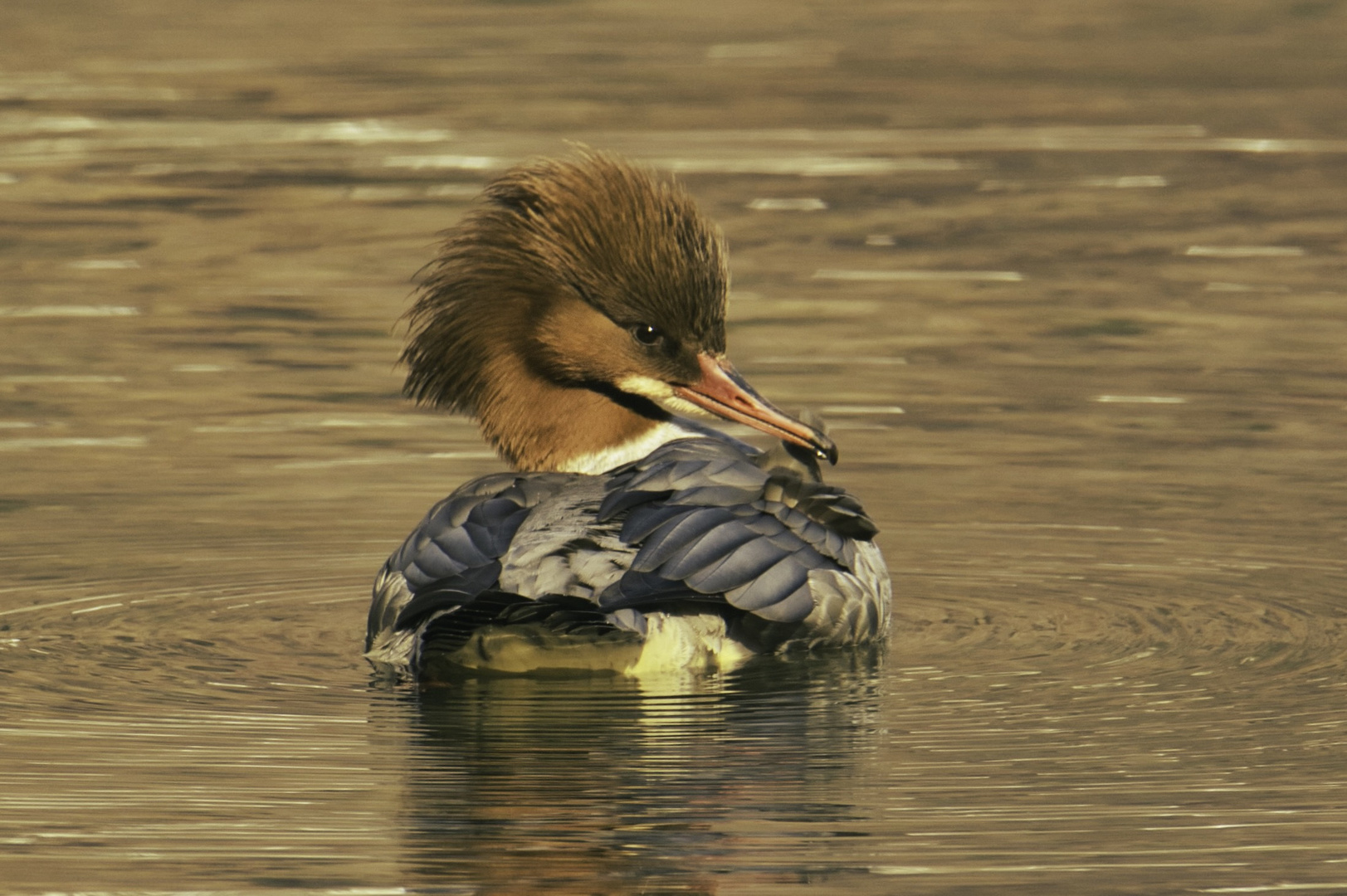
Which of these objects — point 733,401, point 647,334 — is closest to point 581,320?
point 647,334

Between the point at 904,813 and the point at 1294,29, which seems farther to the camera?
Answer: the point at 1294,29

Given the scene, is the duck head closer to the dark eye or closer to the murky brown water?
the dark eye

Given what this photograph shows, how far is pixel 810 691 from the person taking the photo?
7605 mm

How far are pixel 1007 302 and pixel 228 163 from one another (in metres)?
5.92

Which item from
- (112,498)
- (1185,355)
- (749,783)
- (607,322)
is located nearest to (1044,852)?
(749,783)

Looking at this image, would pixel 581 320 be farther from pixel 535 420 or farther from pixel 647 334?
pixel 535 420

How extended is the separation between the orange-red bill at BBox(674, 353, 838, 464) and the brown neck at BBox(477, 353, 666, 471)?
0.28 meters

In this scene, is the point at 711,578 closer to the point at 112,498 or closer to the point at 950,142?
the point at 112,498

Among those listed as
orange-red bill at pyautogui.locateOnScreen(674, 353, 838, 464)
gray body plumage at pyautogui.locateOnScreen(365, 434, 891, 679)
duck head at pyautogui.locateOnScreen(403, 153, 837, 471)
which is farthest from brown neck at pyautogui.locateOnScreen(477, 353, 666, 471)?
gray body plumage at pyautogui.locateOnScreen(365, 434, 891, 679)

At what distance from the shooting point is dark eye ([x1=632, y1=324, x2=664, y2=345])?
27.8ft

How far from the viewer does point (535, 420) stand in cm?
863

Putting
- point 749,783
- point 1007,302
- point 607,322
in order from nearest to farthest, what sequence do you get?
point 749,783, point 607,322, point 1007,302

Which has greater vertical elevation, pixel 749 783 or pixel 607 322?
pixel 607 322

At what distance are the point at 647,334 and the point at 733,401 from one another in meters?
0.34
